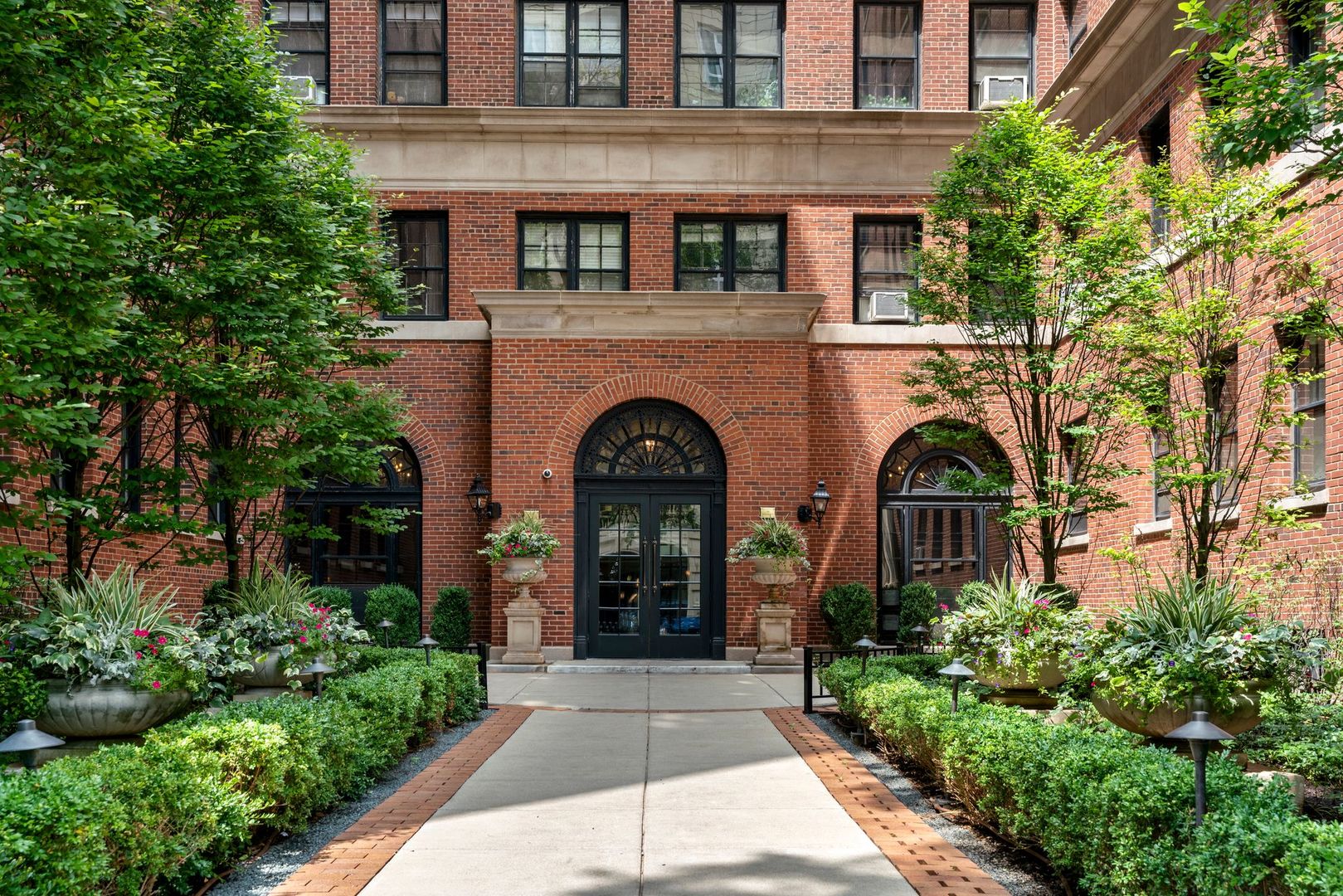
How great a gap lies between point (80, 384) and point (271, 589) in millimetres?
3188

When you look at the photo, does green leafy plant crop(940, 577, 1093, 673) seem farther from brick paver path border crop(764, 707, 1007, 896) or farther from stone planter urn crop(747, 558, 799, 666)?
stone planter urn crop(747, 558, 799, 666)

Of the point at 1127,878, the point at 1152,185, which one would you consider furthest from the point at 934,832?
the point at 1152,185

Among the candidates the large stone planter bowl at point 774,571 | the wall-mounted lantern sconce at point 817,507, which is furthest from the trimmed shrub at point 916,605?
the large stone planter bowl at point 774,571

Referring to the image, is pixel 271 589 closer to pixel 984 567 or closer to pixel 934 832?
pixel 934 832

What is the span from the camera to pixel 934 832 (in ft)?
26.2

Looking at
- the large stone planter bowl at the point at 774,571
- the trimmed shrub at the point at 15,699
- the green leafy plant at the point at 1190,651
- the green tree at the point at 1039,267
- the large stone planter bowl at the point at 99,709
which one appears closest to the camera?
the green leafy plant at the point at 1190,651

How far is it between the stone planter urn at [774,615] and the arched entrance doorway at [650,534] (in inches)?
36.3

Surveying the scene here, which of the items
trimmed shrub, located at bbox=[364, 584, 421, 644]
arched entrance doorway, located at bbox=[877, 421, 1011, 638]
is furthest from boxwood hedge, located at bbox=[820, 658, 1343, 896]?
trimmed shrub, located at bbox=[364, 584, 421, 644]

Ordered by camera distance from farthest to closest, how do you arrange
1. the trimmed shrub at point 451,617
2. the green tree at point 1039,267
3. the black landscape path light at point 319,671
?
the trimmed shrub at point 451,617 → the green tree at point 1039,267 → the black landscape path light at point 319,671

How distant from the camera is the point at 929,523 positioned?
22.3 meters

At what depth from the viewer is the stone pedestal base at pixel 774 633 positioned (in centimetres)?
2038

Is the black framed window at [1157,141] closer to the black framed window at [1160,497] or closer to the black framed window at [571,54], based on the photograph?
the black framed window at [1160,497]

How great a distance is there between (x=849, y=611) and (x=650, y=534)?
3713 mm

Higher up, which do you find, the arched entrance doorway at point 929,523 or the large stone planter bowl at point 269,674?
the arched entrance doorway at point 929,523
